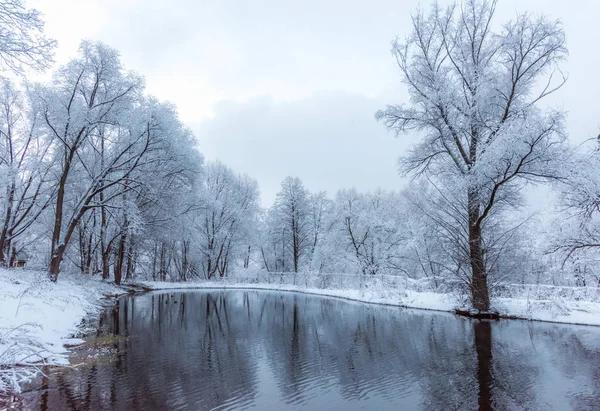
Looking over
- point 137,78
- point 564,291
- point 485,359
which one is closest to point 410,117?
point 564,291

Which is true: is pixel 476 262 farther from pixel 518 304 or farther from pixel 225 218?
pixel 225 218

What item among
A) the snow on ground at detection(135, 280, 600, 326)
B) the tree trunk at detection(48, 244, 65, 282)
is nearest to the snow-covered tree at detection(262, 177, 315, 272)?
the snow on ground at detection(135, 280, 600, 326)

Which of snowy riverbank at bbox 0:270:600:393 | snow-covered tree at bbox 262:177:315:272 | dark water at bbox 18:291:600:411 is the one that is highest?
snow-covered tree at bbox 262:177:315:272

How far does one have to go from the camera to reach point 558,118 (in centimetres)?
1289

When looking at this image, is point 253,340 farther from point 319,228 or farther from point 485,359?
point 319,228

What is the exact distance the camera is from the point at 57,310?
12.4m

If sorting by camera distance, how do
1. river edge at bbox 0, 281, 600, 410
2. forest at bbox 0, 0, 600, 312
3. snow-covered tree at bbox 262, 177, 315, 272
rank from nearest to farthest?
1. river edge at bbox 0, 281, 600, 410
2. forest at bbox 0, 0, 600, 312
3. snow-covered tree at bbox 262, 177, 315, 272

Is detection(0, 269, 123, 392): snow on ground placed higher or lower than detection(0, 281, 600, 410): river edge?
higher

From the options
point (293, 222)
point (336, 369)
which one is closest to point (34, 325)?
point (336, 369)

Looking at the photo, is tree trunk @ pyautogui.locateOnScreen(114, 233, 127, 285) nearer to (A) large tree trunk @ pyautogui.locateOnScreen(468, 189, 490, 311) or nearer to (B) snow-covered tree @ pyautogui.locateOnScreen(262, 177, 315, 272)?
(B) snow-covered tree @ pyautogui.locateOnScreen(262, 177, 315, 272)

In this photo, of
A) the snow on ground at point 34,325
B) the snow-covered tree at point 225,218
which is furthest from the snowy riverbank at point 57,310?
the snow-covered tree at point 225,218

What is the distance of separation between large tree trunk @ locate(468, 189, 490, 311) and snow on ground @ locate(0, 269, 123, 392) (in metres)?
14.3

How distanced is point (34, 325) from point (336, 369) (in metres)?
5.95

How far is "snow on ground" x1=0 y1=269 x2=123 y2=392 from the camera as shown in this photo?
6.90 meters
